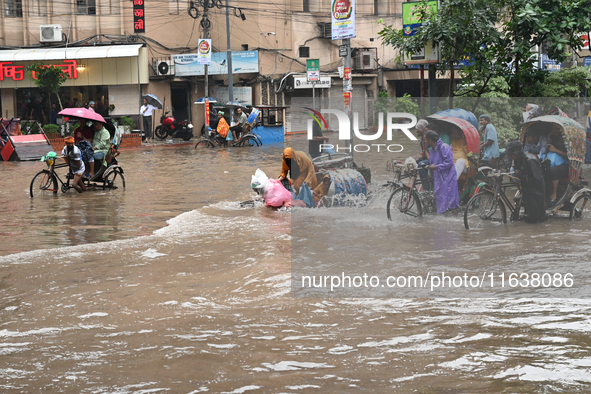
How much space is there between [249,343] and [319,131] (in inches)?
232

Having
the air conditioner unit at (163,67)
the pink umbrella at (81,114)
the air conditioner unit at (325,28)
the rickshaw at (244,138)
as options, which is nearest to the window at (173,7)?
the air conditioner unit at (163,67)

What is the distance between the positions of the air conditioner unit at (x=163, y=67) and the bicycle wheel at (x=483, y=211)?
89.3 ft

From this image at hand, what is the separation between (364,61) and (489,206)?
32.1 metres

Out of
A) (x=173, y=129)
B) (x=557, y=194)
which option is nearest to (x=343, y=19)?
(x=557, y=194)

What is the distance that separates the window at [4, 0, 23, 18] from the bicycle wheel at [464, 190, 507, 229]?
104ft

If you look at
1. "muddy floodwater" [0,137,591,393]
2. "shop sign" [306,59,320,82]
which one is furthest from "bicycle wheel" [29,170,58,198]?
"shop sign" [306,59,320,82]

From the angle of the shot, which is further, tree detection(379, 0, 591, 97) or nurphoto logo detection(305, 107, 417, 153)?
tree detection(379, 0, 591, 97)

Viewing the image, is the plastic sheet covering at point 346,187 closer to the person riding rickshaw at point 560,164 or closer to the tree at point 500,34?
the person riding rickshaw at point 560,164

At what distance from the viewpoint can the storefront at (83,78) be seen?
3334cm

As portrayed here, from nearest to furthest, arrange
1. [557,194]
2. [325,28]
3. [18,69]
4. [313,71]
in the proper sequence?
[557,194] → [313,71] → [18,69] → [325,28]

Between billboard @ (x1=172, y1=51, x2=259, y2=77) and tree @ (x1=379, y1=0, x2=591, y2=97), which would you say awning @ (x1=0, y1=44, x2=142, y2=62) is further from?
tree @ (x1=379, y1=0, x2=591, y2=97)

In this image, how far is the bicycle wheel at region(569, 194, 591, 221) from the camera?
31.8 feet

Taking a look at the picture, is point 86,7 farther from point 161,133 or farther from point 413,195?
point 413,195

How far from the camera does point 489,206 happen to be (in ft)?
31.5
